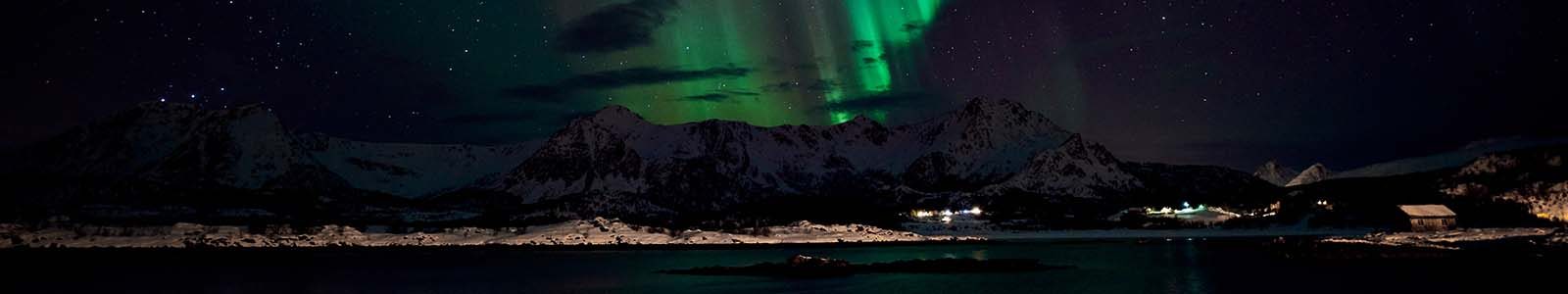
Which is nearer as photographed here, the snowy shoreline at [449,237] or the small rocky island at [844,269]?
the small rocky island at [844,269]

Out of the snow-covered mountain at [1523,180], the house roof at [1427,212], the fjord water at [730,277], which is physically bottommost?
the fjord water at [730,277]

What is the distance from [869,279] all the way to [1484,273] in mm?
37925

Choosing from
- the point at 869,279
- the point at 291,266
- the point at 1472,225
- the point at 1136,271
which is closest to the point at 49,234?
the point at 291,266

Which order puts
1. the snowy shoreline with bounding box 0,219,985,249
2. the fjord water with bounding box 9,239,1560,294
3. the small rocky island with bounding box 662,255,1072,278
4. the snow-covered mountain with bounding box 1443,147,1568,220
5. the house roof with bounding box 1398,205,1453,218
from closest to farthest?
the fjord water with bounding box 9,239,1560,294, the small rocky island with bounding box 662,255,1072,278, the house roof with bounding box 1398,205,1453,218, the snow-covered mountain with bounding box 1443,147,1568,220, the snowy shoreline with bounding box 0,219,985,249

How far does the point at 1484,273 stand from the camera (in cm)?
6781

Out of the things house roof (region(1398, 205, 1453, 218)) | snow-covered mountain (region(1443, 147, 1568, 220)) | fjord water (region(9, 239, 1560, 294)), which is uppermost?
snow-covered mountain (region(1443, 147, 1568, 220))

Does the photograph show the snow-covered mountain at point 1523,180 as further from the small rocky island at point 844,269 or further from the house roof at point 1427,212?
the small rocky island at point 844,269

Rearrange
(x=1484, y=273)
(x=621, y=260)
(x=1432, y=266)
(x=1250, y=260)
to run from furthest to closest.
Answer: (x=621, y=260)
(x=1250, y=260)
(x=1432, y=266)
(x=1484, y=273)

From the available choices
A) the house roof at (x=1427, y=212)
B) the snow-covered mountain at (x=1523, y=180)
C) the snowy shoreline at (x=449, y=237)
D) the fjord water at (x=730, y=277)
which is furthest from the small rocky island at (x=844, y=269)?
the snow-covered mountain at (x=1523, y=180)

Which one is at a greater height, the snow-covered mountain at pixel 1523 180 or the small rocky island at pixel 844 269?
the snow-covered mountain at pixel 1523 180

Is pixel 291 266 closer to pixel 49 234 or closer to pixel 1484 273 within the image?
pixel 49 234

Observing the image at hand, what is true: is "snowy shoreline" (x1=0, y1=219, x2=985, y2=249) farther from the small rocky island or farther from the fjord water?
the small rocky island

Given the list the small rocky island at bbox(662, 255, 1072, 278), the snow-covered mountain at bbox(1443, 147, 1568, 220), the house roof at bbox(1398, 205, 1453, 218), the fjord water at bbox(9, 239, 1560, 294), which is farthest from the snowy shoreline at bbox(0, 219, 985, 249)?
the snow-covered mountain at bbox(1443, 147, 1568, 220)

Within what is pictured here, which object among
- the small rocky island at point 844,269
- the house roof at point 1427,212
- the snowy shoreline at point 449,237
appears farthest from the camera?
the snowy shoreline at point 449,237
